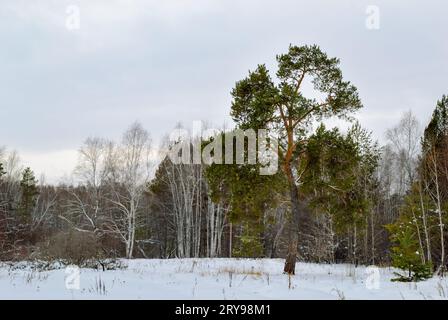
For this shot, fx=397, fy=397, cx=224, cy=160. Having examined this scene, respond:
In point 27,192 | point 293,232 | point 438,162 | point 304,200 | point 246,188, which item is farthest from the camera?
point 27,192

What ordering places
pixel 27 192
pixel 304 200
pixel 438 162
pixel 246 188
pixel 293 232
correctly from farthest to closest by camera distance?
pixel 27 192, pixel 304 200, pixel 438 162, pixel 293 232, pixel 246 188

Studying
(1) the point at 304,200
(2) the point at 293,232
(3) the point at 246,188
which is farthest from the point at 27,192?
(2) the point at 293,232

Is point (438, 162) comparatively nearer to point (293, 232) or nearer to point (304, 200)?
point (304, 200)

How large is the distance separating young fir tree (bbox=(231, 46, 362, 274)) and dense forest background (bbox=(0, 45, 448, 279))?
0.67 meters

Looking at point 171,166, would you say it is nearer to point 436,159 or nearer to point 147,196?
point 147,196

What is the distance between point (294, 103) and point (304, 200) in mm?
9260

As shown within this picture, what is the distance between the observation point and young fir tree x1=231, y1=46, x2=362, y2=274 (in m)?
14.5

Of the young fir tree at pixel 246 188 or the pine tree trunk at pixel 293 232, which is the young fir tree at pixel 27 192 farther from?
the pine tree trunk at pixel 293 232

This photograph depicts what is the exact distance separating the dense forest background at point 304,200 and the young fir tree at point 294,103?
67cm

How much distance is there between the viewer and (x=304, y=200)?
72.6 feet
